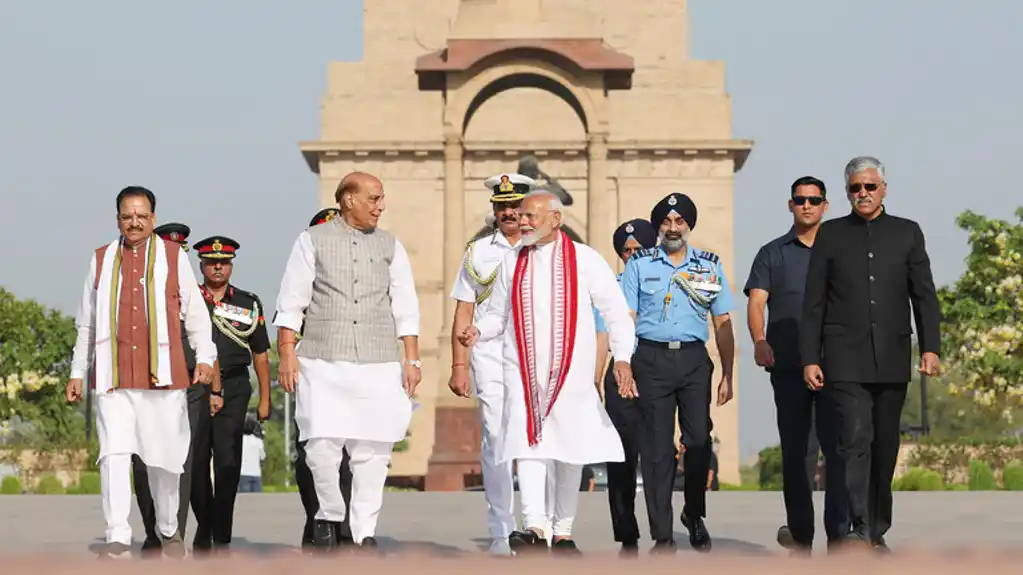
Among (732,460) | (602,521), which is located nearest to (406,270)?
(602,521)

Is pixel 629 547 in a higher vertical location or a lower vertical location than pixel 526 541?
lower

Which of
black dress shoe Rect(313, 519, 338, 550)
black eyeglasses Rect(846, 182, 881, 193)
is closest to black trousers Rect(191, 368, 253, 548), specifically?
black dress shoe Rect(313, 519, 338, 550)

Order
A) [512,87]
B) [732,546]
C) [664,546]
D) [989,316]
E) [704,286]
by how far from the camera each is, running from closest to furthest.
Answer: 1. [664,546]
2. [704,286]
3. [732,546]
4. [512,87]
5. [989,316]

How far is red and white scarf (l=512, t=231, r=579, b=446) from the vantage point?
36.4ft

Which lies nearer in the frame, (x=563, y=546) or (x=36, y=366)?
(x=563, y=546)

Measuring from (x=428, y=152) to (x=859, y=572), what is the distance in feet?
196

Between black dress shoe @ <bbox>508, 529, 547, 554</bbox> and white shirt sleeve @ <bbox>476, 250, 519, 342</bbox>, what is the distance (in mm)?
1401

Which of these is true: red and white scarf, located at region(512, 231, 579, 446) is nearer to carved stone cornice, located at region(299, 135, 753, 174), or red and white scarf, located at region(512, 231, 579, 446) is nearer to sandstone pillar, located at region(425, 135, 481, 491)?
sandstone pillar, located at region(425, 135, 481, 491)

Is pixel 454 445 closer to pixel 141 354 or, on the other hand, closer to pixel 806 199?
pixel 806 199

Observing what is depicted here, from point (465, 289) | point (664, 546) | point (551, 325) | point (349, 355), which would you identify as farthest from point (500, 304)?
point (664, 546)

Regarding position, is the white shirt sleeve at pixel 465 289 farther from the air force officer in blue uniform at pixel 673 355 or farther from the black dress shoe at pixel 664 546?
the black dress shoe at pixel 664 546

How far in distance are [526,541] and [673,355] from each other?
2097 millimetres

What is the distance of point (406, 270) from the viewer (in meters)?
11.5

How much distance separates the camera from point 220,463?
12.8 meters
